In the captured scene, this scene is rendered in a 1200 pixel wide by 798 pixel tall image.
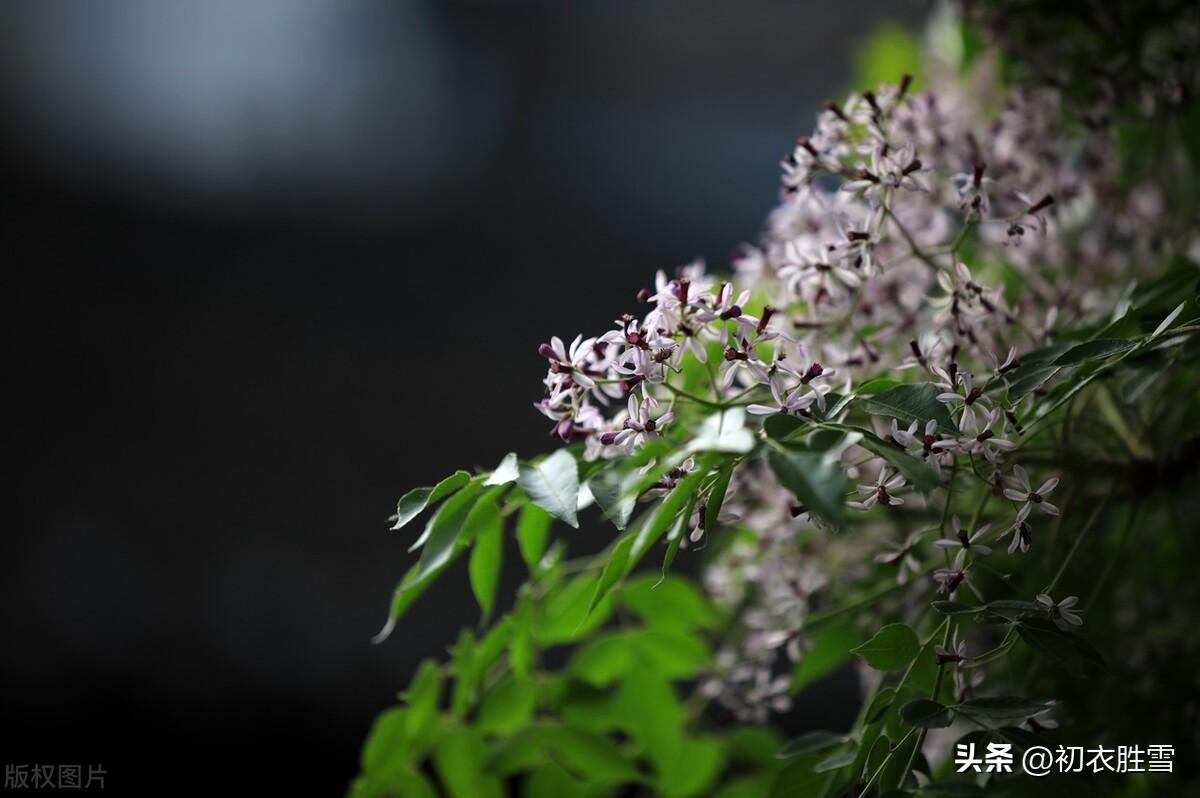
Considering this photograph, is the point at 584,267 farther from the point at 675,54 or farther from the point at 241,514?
the point at 241,514

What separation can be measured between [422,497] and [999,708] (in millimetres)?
249

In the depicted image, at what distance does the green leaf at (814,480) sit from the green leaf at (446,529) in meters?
0.14

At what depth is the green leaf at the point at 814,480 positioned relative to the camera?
0.29 metres

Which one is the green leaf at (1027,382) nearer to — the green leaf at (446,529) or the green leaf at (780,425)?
the green leaf at (780,425)

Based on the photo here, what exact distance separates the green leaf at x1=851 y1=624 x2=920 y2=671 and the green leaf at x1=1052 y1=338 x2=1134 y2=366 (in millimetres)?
128

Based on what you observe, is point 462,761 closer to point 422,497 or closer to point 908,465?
point 422,497

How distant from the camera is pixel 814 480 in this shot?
1.00 ft

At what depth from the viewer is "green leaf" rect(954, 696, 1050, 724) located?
0.38 meters

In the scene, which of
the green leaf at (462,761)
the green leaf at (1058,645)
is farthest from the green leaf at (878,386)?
the green leaf at (462,761)

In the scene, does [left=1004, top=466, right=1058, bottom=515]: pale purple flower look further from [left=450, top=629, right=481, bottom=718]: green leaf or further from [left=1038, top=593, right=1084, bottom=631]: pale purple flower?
[left=450, top=629, right=481, bottom=718]: green leaf

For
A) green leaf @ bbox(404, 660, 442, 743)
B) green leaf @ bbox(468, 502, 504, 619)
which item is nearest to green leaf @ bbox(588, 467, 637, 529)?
green leaf @ bbox(468, 502, 504, 619)

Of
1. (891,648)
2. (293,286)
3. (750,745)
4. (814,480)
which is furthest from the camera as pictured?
(293,286)

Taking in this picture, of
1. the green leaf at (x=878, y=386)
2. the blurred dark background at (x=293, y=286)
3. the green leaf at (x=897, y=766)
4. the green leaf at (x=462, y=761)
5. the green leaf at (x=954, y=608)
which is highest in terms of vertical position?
the blurred dark background at (x=293, y=286)

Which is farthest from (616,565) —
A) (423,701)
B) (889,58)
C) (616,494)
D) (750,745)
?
(889,58)
